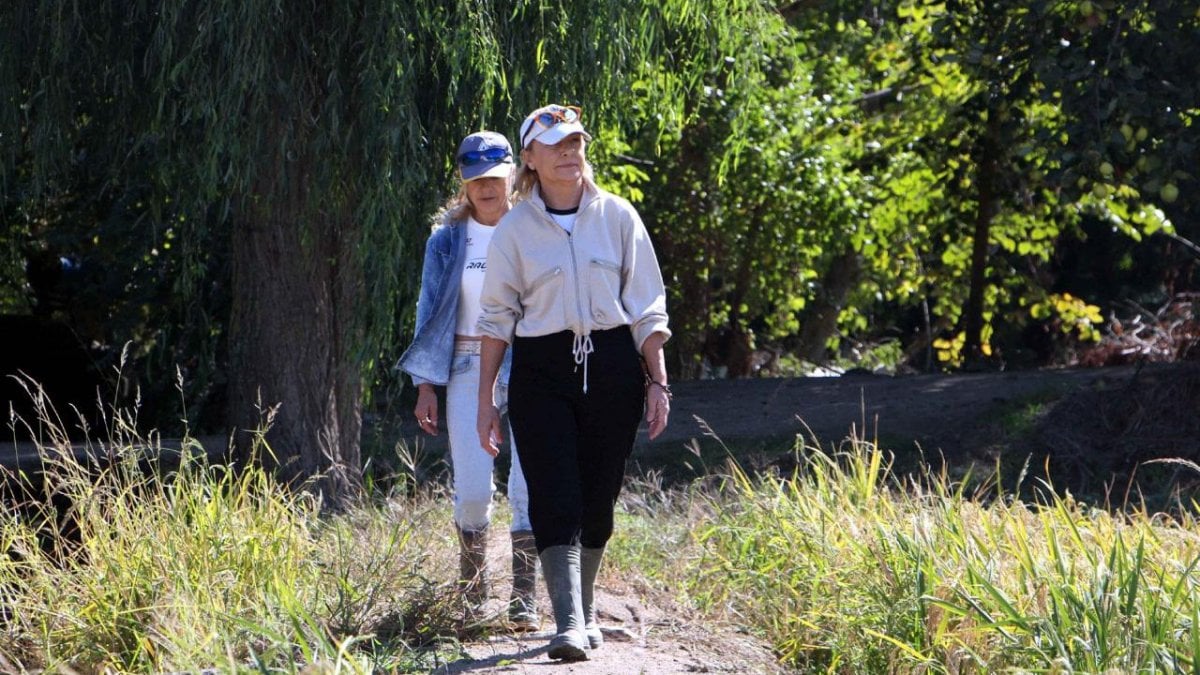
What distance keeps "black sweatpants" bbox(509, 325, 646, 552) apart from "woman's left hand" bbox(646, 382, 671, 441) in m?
0.03

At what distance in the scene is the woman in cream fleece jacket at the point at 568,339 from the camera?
504cm

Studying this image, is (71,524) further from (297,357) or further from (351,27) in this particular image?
(351,27)

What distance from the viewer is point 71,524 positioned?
9.23m

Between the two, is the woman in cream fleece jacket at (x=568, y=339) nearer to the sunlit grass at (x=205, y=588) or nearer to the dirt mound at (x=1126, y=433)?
the sunlit grass at (x=205, y=588)

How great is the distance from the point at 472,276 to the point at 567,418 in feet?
2.71

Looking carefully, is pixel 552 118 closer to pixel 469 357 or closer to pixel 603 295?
pixel 603 295

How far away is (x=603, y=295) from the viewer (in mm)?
5055

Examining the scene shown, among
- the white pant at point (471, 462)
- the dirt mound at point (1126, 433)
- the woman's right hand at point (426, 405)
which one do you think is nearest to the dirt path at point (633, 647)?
the white pant at point (471, 462)

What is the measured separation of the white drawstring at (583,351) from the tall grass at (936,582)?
1134mm

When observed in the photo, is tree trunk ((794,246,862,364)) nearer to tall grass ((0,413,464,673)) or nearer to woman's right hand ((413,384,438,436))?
woman's right hand ((413,384,438,436))

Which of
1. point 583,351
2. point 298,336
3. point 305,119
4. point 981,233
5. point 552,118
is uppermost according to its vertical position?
point 305,119

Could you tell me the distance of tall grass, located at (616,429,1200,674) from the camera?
4559 millimetres

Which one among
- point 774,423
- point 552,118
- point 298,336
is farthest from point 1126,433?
point 552,118

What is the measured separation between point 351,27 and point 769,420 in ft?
19.9
